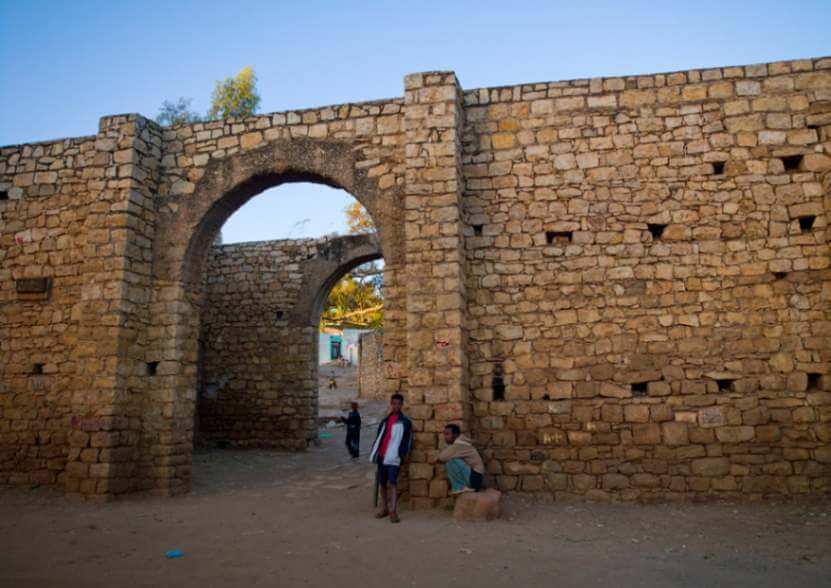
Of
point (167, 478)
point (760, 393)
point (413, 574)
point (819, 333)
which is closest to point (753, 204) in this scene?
point (819, 333)

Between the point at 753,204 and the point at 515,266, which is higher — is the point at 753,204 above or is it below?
above

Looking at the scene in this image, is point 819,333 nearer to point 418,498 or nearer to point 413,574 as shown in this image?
point 418,498

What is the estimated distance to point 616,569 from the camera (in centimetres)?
470

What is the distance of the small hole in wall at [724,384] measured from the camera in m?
7.04

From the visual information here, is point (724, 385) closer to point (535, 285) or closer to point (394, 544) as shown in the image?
point (535, 285)

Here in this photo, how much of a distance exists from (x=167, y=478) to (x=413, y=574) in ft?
15.6

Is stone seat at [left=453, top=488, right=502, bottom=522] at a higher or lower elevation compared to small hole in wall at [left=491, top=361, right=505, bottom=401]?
lower

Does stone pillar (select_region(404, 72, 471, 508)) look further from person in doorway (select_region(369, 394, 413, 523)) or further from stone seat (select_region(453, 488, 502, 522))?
stone seat (select_region(453, 488, 502, 522))

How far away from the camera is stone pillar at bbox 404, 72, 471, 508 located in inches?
272

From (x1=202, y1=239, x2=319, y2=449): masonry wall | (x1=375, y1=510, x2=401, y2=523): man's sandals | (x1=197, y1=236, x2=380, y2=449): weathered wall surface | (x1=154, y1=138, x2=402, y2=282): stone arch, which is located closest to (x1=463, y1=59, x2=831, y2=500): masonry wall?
(x1=375, y1=510, x2=401, y2=523): man's sandals

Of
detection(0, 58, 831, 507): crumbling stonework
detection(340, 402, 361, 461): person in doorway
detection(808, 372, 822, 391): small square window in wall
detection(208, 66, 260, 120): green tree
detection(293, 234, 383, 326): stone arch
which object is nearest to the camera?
Result: detection(808, 372, 822, 391): small square window in wall

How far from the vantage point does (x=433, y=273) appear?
7324 mm

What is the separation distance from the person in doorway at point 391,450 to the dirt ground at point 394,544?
0.90 feet

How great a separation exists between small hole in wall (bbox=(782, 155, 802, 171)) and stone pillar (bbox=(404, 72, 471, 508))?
3935mm
